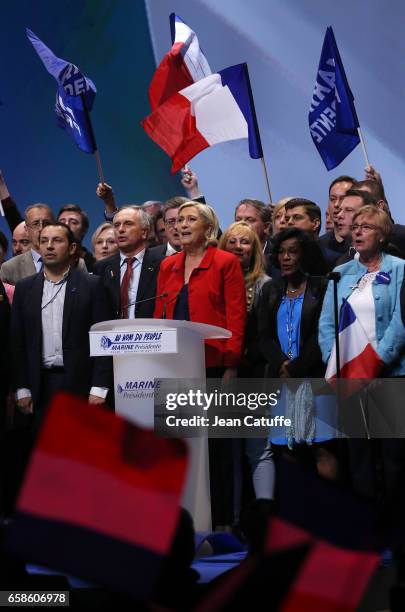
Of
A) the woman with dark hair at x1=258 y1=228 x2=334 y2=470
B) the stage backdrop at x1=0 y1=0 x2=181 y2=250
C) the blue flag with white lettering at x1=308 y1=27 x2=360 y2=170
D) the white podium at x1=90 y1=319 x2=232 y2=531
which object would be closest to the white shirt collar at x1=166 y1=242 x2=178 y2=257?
the woman with dark hair at x1=258 y1=228 x2=334 y2=470

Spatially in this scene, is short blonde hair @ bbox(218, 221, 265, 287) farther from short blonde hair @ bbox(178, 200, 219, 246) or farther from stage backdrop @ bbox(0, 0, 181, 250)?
stage backdrop @ bbox(0, 0, 181, 250)

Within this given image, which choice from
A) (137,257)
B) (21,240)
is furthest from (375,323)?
(21,240)

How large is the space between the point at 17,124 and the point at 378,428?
6450 millimetres

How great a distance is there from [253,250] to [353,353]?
134 cm

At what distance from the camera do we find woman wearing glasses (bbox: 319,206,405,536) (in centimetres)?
597

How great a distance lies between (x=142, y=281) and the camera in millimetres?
7207

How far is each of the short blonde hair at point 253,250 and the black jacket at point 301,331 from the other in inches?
14.4

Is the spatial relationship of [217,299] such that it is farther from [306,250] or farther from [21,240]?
[21,240]

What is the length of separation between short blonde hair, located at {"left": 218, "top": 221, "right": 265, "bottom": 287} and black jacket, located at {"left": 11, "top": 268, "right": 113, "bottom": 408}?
0.86m

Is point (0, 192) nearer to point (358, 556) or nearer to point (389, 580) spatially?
point (389, 580)

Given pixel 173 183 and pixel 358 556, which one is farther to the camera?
pixel 173 183

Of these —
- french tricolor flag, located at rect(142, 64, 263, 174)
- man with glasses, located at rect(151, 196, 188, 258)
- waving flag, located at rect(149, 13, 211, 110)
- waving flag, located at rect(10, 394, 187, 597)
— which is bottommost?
waving flag, located at rect(10, 394, 187, 597)

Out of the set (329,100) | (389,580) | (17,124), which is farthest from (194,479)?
(17,124)

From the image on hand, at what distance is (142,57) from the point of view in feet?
37.2
